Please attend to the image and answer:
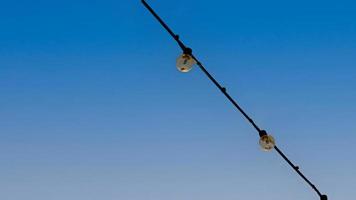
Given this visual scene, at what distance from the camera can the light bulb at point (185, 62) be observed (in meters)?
6.85

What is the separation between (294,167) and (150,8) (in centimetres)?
379

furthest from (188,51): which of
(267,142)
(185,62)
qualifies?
(267,142)

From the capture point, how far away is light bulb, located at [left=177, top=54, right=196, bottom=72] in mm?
6852

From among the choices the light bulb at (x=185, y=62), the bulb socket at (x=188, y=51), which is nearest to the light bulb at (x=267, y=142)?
the light bulb at (x=185, y=62)

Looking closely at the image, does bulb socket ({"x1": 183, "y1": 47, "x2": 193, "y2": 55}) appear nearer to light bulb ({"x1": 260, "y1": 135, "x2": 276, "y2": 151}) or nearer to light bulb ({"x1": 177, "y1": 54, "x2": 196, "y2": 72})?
light bulb ({"x1": 177, "y1": 54, "x2": 196, "y2": 72})

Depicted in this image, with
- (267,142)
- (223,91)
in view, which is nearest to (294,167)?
(267,142)

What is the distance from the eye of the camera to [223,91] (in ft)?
22.0

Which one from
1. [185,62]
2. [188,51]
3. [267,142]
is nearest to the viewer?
[188,51]

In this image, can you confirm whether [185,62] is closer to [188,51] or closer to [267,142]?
[188,51]

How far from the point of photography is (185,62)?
7.00 metres

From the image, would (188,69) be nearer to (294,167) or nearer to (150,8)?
(150,8)

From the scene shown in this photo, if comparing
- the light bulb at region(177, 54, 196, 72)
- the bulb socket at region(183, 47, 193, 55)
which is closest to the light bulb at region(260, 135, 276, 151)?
the light bulb at region(177, 54, 196, 72)

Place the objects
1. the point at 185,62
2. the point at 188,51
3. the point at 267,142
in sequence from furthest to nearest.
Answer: the point at 267,142
the point at 185,62
the point at 188,51

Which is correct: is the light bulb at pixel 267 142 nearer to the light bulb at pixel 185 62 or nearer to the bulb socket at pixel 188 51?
the light bulb at pixel 185 62
